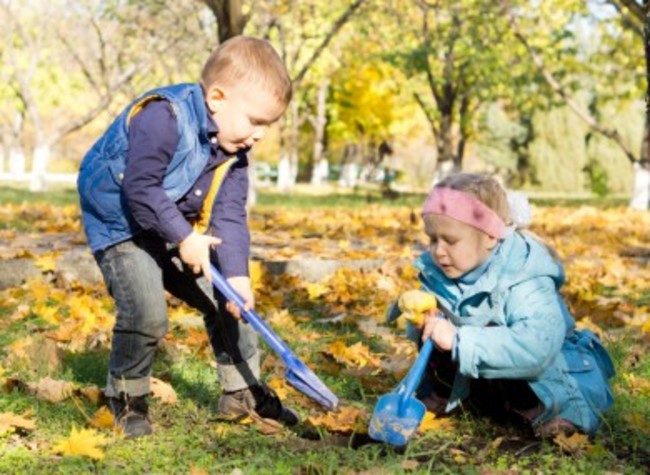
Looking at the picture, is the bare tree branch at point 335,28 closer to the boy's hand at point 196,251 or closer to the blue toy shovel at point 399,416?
the boy's hand at point 196,251

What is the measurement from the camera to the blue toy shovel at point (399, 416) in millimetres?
2658

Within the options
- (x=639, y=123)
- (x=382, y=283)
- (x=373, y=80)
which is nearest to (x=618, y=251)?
(x=382, y=283)

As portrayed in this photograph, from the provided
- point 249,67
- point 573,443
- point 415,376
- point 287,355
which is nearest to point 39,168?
point 249,67

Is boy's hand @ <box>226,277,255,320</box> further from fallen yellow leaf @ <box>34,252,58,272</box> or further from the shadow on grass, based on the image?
fallen yellow leaf @ <box>34,252,58,272</box>

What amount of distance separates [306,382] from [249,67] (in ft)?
3.22

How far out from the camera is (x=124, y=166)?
283cm

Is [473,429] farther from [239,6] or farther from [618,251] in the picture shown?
[239,6]

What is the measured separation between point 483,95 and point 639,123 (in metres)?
16.6

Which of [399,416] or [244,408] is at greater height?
[399,416]

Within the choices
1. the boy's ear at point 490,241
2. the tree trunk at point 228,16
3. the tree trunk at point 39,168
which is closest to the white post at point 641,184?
the tree trunk at point 228,16

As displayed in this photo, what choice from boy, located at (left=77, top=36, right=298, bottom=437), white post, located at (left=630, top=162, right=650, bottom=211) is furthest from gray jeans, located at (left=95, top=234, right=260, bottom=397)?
white post, located at (left=630, top=162, right=650, bottom=211)

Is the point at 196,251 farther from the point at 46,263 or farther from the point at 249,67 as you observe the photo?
the point at 46,263

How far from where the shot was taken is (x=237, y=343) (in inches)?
125

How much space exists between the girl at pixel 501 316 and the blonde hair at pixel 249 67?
59 centimetres
